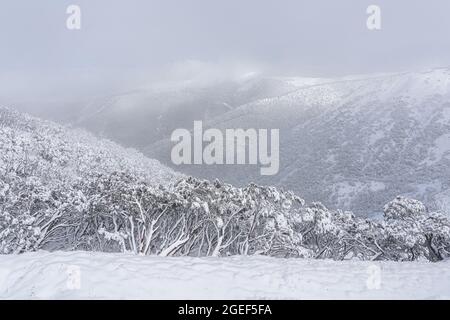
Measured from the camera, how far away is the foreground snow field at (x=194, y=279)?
9180mm

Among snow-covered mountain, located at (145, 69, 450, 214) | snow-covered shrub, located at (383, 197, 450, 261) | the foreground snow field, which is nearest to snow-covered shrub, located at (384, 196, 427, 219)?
snow-covered shrub, located at (383, 197, 450, 261)

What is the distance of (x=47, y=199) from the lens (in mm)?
24906

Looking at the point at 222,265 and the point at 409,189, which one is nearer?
the point at 222,265

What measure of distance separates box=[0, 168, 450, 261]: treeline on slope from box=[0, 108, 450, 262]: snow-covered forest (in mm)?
53

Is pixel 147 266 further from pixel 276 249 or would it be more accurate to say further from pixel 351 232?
pixel 351 232

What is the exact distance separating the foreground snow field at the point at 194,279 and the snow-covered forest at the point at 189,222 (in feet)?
34.9

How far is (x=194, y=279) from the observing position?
9.92 meters

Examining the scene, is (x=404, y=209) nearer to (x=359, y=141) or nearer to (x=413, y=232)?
(x=413, y=232)

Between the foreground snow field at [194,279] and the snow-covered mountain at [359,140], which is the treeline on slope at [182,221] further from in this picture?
the snow-covered mountain at [359,140]

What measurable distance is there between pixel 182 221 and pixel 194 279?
14.1m

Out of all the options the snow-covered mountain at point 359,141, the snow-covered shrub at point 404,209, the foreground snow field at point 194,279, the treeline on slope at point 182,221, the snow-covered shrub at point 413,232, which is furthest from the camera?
the snow-covered mountain at point 359,141

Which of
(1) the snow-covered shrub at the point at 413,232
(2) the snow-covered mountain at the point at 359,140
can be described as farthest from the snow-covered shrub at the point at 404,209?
(2) the snow-covered mountain at the point at 359,140
